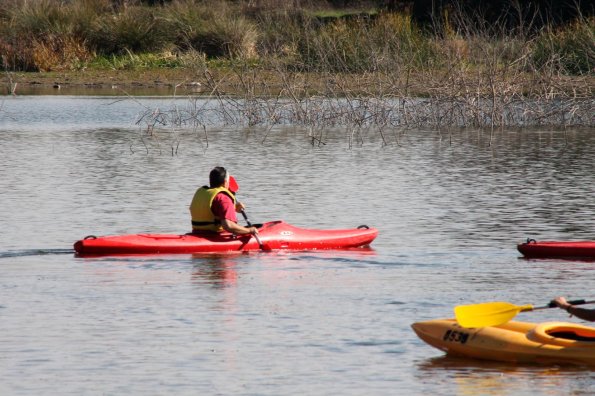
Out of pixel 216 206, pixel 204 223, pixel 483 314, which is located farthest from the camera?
pixel 204 223

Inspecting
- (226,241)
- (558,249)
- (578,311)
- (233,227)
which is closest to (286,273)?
(233,227)

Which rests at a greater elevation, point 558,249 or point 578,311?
point 578,311

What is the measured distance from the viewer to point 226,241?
15.2 metres

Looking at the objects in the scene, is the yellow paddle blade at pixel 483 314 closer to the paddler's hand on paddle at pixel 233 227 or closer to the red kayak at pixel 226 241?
the paddler's hand on paddle at pixel 233 227

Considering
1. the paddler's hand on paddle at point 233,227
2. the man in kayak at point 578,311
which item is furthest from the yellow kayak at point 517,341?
the paddler's hand on paddle at point 233,227

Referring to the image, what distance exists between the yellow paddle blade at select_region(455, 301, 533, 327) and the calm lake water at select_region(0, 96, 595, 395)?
301 millimetres

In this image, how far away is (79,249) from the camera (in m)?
14.9

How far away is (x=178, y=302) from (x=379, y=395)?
3.53 m

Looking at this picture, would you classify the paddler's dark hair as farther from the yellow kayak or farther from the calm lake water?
the yellow kayak

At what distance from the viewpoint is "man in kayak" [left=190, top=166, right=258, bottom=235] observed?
14891mm

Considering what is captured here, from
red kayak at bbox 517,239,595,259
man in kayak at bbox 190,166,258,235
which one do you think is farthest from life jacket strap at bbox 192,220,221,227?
red kayak at bbox 517,239,595,259

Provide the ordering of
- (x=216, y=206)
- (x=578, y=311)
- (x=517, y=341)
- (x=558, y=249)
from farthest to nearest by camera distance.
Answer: (x=216, y=206), (x=558, y=249), (x=517, y=341), (x=578, y=311)

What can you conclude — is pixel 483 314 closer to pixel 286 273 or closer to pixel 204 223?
pixel 286 273

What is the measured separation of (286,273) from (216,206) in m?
1.19
